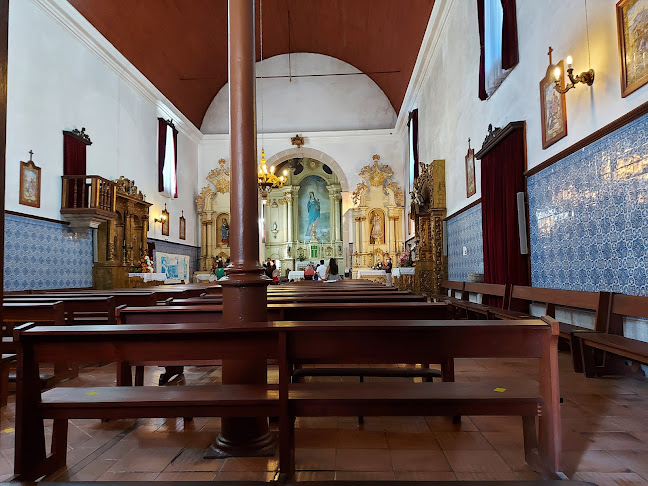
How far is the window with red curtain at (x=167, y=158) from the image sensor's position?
47.2ft

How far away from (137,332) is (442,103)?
9962 mm

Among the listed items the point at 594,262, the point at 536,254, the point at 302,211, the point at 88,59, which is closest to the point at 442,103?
the point at 536,254

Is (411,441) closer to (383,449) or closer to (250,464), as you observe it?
(383,449)

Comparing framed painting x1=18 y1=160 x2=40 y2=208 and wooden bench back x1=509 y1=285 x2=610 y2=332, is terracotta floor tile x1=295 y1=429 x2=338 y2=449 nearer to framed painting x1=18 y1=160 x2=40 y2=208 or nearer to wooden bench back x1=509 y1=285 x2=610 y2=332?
wooden bench back x1=509 y1=285 x2=610 y2=332

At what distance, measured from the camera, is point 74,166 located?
9695mm

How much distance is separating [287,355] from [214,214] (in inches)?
649

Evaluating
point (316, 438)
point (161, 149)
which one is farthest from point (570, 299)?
point (161, 149)

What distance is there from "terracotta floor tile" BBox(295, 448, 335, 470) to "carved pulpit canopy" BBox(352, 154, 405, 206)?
1544 centimetres

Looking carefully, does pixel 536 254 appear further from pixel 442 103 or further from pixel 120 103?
pixel 120 103

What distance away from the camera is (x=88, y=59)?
10.5 meters

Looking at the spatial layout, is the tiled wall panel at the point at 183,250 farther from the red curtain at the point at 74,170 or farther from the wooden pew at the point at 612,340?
the wooden pew at the point at 612,340

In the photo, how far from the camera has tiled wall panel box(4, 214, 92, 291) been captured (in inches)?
312

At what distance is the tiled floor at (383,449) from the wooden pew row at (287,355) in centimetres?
24

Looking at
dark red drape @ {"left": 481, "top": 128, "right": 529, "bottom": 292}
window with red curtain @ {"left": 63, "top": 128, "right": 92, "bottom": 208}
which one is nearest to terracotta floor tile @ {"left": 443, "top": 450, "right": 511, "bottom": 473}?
dark red drape @ {"left": 481, "top": 128, "right": 529, "bottom": 292}
